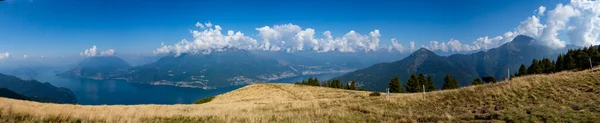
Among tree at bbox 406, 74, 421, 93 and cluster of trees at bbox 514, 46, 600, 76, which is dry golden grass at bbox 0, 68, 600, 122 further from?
cluster of trees at bbox 514, 46, 600, 76

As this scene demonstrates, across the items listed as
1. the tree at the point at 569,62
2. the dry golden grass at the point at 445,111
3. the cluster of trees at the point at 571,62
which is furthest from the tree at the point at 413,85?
the dry golden grass at the point at 445,111

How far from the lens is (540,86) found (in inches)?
681

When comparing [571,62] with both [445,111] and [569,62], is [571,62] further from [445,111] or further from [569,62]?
[445,111]

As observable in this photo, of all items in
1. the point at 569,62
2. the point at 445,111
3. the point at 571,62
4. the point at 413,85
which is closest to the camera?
the point at 445,111

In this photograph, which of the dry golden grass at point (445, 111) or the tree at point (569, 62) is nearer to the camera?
the dry golden grass at point (445, 111)

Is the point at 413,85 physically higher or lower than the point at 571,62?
lower

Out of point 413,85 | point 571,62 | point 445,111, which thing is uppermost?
point 571,62

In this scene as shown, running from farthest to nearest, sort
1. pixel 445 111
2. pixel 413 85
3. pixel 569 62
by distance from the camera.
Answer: pixel 413 85, pixel 569 62, pixel 445 111

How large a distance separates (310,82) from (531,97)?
9213 cm

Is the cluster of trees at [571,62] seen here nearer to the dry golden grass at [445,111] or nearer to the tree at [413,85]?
the tree at [413,85]

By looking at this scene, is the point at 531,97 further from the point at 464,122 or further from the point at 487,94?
the point at 464,122

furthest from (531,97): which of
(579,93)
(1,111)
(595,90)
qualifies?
(1,111)

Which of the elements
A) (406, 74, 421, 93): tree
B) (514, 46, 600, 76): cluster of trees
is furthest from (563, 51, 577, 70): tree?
(406, 74, 421, 93): tree

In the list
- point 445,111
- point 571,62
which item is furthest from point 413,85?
point 445,111
